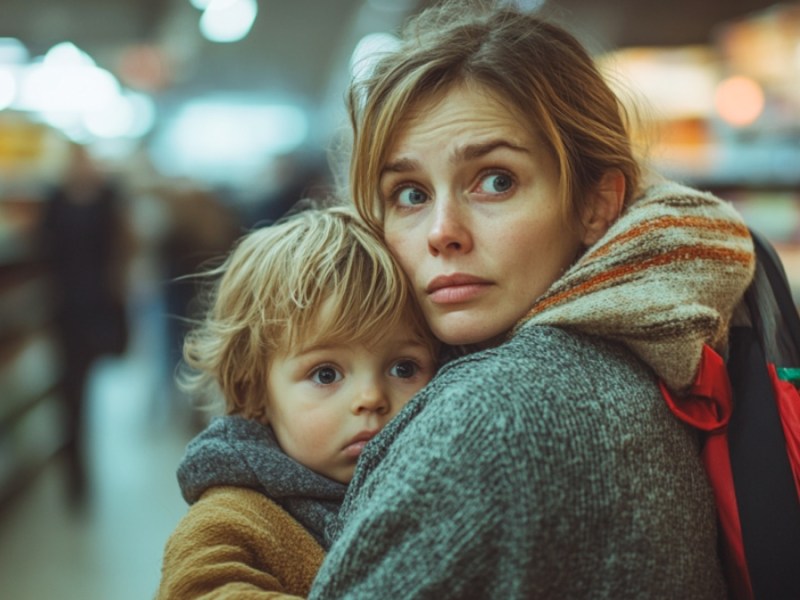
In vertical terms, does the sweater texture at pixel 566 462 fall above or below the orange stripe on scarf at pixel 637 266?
below

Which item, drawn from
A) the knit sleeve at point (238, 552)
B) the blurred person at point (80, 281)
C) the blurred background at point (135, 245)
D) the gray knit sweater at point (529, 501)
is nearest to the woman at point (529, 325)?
the gray knit sweater at point (529, 501)

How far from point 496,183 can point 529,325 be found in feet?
0.78

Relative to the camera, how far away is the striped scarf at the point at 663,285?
3.47 ft

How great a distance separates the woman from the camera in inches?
35.3

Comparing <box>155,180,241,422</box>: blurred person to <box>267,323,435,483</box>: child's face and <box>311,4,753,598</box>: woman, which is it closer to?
<box>267,323,435,483</box>: child's face

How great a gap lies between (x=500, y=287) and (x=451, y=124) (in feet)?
0.82

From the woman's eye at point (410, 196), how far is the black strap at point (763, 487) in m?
0.53

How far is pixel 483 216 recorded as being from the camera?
124 centimetres

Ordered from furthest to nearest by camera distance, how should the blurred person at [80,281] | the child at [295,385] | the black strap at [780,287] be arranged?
the blurred person at [80,281] < the black strap at [780,287] < the child at [295,385]

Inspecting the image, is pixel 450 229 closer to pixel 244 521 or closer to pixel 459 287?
pixel 459 287

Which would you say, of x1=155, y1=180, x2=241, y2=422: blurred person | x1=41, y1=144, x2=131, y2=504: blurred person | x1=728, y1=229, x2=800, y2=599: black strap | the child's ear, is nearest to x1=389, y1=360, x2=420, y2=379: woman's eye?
the child's ear

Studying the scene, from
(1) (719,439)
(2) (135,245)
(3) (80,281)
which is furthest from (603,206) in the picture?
(2) (135,245)

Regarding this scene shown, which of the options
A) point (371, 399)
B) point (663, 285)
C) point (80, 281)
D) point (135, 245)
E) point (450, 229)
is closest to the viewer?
point (663, 285)

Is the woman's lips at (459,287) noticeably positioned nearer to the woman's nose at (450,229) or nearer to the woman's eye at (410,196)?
the woman's nose at (450,229)
